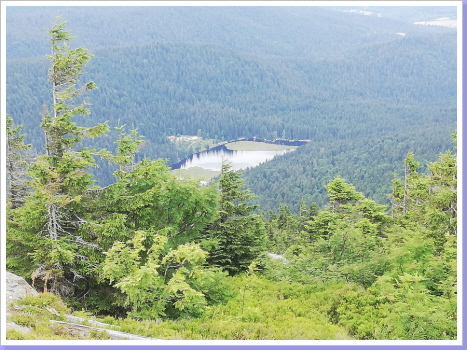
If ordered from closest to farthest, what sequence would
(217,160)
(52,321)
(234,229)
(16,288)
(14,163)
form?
1. (52,321)
2. (16,288)
3. (234,229)
4. (14,163)
5. (217,160)

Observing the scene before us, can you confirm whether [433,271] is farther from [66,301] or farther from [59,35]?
[59,35]

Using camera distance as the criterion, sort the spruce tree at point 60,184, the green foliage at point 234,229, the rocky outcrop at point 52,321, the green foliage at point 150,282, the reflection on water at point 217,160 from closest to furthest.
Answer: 1. the rocky outcrop at point 52,321
2. the green foliage at point 150,282
3. the spruce tree at point 60,184
4. the green foliage at point 234,229
5. the reflection on water at point 217,160

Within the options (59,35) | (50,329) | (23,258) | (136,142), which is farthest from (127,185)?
(50,329)

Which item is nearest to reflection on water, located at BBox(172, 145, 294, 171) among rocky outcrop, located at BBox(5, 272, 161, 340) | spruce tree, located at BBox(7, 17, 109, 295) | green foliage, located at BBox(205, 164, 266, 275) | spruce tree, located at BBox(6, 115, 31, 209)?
spruce tree, located at BBox(6, 115, 31, 209)

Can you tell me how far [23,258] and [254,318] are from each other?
6425 millimetres

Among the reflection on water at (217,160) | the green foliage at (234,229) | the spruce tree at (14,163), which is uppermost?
the spruce tree at (14,163)

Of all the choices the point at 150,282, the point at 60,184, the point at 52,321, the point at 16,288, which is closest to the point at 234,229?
the point at 150,282

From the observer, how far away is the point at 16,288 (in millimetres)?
10773

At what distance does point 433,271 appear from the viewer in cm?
1202

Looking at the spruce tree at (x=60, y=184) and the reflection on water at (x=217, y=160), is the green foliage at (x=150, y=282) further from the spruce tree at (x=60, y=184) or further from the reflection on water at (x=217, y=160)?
Result: the reflection on water at (x=217, y=160)

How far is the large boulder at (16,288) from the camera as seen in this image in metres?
10.4

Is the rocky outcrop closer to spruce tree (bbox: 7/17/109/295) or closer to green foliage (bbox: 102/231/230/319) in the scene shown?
spruce tree (bbox: 7/17/109/295)

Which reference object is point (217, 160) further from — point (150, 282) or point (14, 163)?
point (150, 282)

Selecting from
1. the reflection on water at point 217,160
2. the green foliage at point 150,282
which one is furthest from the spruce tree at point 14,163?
the reflection on water at point 217,160
